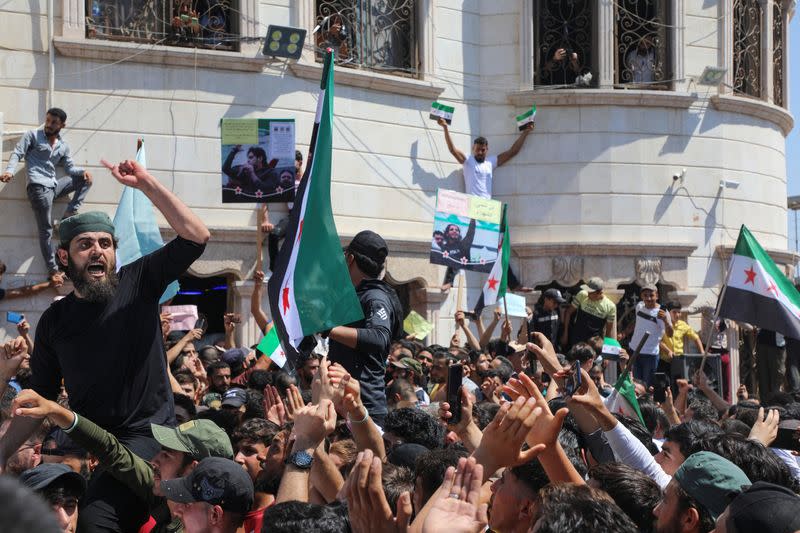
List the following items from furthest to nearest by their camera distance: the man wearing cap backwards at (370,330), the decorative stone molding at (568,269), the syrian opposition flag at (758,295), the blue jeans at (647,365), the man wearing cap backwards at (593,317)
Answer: the decorative stone molding at (568,269) < the man wearing cap backwards at (593,317) < the blue jeans at (647,365) < the syrian opposition flag at (758,295) < the man wearing cap backwards at (370,330)

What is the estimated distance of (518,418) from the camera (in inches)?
159

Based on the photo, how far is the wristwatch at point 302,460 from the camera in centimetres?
470

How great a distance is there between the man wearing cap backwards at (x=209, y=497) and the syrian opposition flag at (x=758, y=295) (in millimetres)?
7141

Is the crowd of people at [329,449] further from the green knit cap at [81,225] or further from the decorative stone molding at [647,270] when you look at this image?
the decorative stone molding at [647,270]

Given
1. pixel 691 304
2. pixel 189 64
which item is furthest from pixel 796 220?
pixel 189 64

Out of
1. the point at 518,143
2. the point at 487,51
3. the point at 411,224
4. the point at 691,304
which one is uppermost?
the point at 487,51

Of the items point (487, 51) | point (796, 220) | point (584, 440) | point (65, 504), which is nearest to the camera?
point (65, 504)

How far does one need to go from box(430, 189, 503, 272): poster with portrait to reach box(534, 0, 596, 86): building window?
4.00m

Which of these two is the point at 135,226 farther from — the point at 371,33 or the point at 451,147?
the point at 451,147

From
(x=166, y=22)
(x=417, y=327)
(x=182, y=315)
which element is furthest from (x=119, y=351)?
(x=166, y=22)

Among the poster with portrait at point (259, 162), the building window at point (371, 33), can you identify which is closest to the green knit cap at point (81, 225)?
the poster with portrait at point (259, 162)

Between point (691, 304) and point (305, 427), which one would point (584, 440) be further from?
point (691, 304)

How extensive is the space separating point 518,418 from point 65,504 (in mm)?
1777

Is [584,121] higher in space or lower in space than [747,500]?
higher
